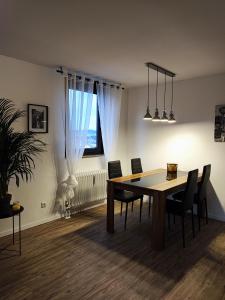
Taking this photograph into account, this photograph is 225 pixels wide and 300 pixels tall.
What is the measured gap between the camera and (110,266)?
2.50 metres

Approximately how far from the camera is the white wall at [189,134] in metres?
3.92

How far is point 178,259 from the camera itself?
Answer: 8.73 feet

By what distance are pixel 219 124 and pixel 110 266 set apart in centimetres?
280

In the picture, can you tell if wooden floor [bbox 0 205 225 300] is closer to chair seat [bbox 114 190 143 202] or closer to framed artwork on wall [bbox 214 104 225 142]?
chair seat [bbox 114 190 143 202]

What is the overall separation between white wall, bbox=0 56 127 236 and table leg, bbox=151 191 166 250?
5.70 feet

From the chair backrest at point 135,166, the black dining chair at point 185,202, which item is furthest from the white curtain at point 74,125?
the black dining chair at point 185,202

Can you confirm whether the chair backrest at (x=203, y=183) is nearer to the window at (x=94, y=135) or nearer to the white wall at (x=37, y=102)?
the window at (x=94, y=135)

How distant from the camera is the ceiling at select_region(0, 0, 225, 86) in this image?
187 cm

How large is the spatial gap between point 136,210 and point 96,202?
794 millimetres

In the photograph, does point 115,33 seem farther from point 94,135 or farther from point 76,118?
point 94,135

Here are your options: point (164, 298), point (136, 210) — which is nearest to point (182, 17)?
point (164, 298)

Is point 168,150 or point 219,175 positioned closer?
point 219,175

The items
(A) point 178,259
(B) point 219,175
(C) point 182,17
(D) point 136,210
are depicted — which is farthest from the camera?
(D) point 136,210

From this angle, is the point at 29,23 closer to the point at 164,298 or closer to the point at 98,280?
the point at 98,280
